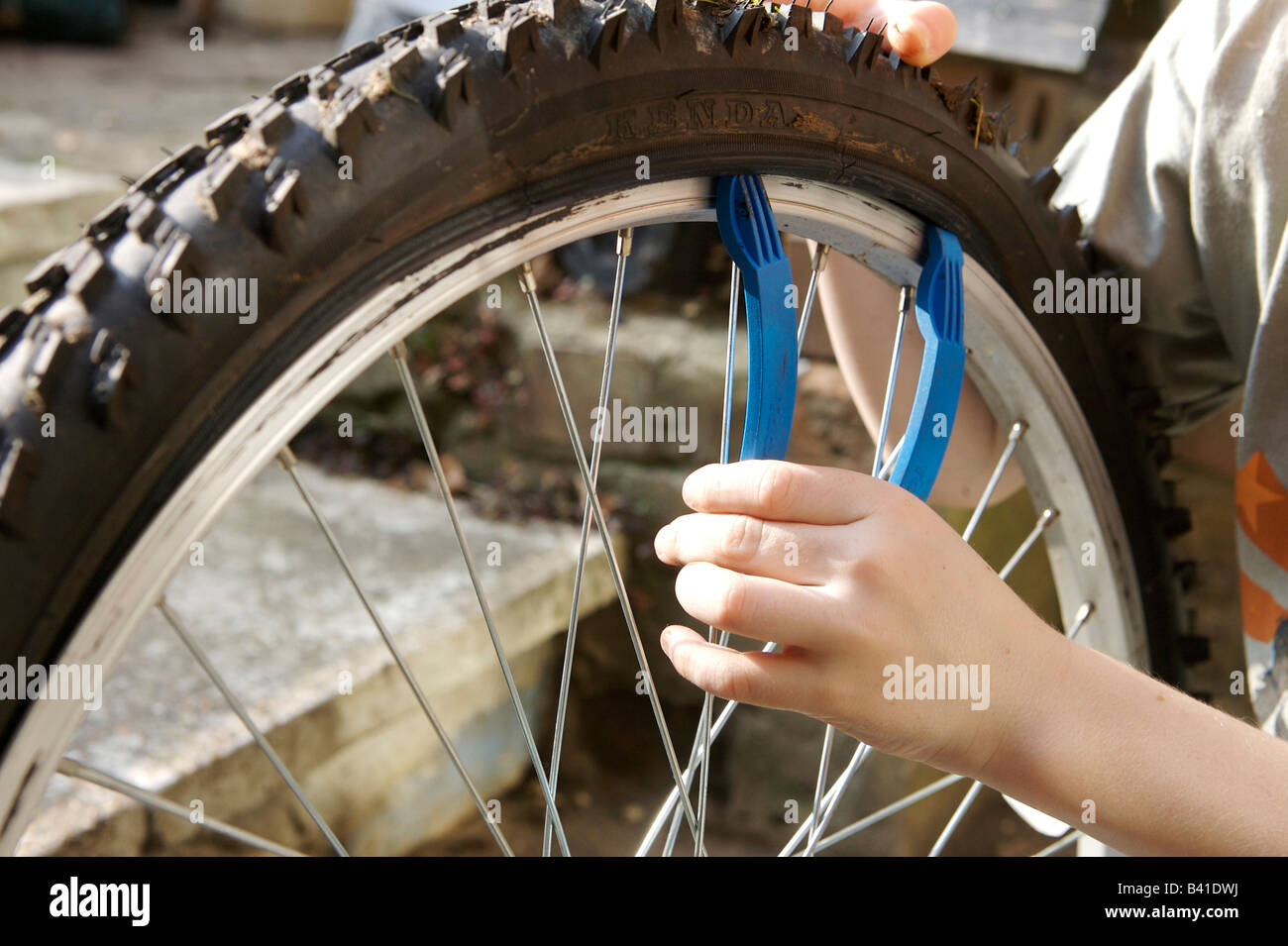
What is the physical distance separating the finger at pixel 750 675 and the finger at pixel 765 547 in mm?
34

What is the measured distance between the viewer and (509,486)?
6.77 ft

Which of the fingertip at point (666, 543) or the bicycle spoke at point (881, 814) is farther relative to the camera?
the bicycle spoke at point (881, 814)

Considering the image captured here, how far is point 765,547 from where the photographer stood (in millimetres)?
468

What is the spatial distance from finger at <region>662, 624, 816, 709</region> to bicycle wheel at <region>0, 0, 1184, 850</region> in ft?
0.60

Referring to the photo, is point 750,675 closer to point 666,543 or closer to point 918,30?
point 666,543

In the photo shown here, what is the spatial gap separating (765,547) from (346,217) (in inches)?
8.4

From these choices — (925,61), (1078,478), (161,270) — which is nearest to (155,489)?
(161,270)

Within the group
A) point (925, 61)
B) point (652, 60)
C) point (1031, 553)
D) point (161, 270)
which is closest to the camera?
point (161, 270)

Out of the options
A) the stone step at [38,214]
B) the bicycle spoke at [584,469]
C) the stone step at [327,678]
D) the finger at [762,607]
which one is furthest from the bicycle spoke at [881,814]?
the stone step at [38,214]

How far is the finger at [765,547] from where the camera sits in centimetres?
47

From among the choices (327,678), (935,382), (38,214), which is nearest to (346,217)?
(935,382)

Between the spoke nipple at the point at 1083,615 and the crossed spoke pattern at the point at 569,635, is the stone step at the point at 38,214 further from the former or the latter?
the spoke nipple at the point at 1083,615

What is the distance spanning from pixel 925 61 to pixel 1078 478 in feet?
1.08
